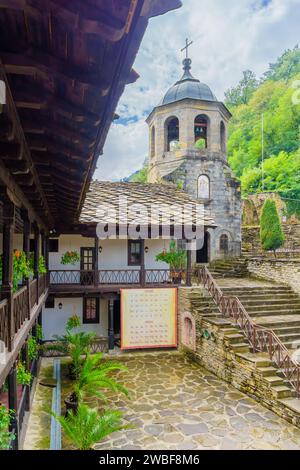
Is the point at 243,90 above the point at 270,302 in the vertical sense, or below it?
above

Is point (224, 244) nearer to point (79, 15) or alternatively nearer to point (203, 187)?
point (203, 187)

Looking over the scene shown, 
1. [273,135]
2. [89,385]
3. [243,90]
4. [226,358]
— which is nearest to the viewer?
[89,385]

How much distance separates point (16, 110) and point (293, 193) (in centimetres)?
2901

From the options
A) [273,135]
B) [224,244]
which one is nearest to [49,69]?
[224,244]

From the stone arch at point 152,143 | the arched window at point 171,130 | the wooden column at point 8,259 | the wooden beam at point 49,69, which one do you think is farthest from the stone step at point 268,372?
the stone arch at point 152,143

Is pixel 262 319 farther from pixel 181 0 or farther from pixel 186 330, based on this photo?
pixel 181 0

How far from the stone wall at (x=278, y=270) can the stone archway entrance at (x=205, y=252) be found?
8.63 feet

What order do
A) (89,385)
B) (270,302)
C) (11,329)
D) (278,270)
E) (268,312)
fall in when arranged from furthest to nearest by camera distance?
1. (278,270)
2. (270,302)
3. (268,312)
4. (89,385)
5. (11,329)

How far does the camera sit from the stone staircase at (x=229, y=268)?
63.3 ft

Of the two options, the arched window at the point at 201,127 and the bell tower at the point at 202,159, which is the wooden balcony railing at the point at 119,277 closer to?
the bell tower at the point at 202,159

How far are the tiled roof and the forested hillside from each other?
15832 mm

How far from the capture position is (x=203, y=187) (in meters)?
21.0

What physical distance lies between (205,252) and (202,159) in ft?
18.6

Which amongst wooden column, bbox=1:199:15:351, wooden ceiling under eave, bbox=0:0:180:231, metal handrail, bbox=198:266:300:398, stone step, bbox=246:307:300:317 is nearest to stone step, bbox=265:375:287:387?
metal handrail, bbox=198:266:300:398
